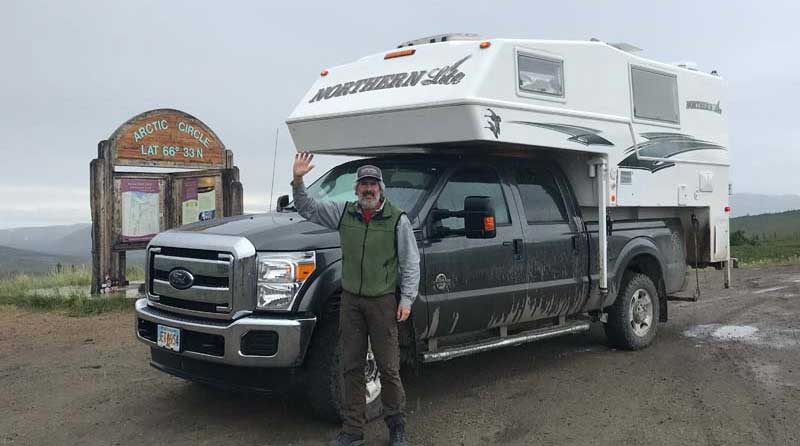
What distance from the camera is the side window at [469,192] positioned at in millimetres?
5879

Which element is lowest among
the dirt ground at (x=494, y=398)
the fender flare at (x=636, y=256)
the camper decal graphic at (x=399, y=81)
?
the dirt ground at (x=494, y=398)

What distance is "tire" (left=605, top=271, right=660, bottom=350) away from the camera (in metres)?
7.77

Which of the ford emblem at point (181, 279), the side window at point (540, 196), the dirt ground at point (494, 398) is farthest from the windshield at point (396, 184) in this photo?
the dirt ground at point (494, 398)

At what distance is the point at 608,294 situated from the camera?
744cm

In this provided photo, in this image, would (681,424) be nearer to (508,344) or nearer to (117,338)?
(508,344)

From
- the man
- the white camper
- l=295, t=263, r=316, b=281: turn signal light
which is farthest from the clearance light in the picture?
l=295, t=263, r=316, b=281: turn signal light

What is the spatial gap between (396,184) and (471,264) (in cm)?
92

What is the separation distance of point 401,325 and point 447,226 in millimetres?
937

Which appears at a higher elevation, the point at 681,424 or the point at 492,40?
the point at 492,40

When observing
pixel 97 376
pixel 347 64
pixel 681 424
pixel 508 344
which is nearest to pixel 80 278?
pixel 97 376

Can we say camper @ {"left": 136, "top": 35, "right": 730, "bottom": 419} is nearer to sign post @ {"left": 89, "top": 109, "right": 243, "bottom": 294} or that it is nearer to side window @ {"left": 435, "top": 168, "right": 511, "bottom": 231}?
side window @ {"left": 435, "top": 168, "right": 511, "bottom": 231}

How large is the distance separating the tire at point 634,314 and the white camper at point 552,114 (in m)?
0.80

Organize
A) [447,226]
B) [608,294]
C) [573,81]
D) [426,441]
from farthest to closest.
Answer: [608,294]
[573,81]
[447,226]
[426,441]

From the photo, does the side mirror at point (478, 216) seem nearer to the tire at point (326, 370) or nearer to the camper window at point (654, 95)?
the tire at point (326, 370)
